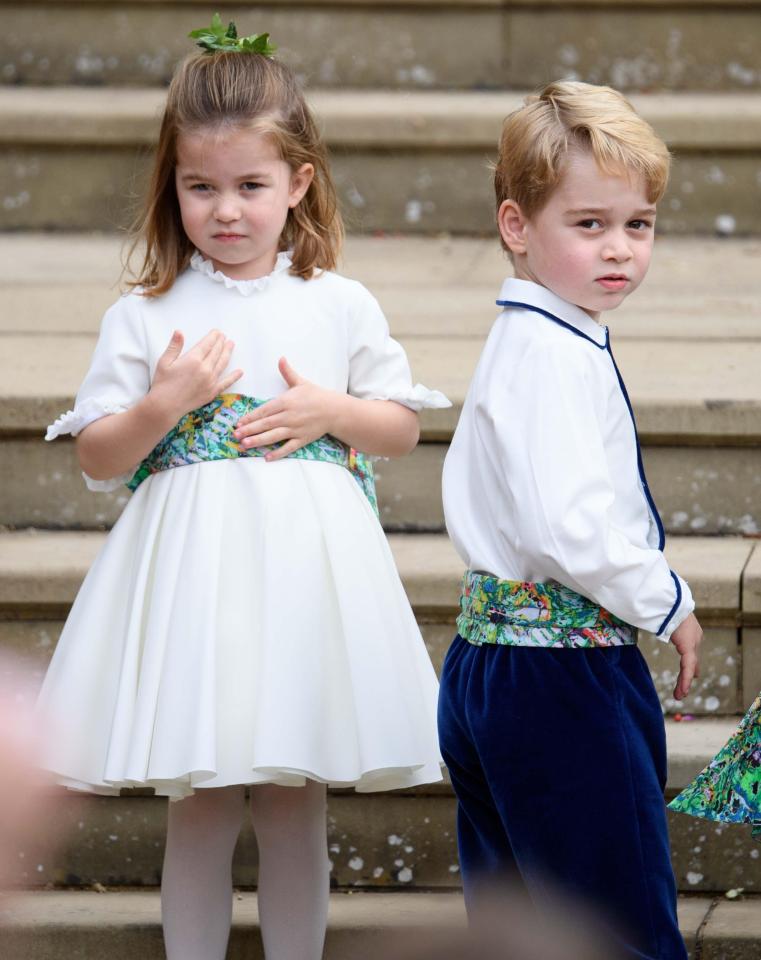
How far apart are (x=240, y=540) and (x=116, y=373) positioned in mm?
317

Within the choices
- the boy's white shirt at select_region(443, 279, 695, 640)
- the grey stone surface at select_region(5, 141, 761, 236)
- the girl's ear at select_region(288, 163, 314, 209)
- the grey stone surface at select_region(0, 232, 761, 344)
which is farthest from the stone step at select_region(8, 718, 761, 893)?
the grey stone surface at select_region(5, 141, 761, 236)

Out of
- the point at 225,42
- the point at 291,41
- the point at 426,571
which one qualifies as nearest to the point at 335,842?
the point at 426,571

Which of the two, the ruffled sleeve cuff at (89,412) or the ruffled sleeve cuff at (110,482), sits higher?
the ruffled sleeve cuff at (89,412)

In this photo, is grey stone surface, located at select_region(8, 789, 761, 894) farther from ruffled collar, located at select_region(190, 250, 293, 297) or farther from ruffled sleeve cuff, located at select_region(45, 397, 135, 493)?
ruffled collar, located at select_region(190, 250, 293, 297)

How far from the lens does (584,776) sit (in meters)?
1.96

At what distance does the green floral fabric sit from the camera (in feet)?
6.83

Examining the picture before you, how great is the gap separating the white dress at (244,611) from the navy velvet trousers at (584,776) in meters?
0.29

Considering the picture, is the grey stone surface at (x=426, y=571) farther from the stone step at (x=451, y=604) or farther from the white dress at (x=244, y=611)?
the white dress at (x=244, y=611)

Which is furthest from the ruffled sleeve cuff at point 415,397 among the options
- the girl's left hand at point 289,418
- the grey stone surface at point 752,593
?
the grey stone surface at point 752,593

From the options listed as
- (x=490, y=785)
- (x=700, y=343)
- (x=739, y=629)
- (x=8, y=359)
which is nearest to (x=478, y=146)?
(x=700, y=343)

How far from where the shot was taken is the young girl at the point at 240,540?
224 cm

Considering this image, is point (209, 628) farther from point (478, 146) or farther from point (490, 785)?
point (478, 146)

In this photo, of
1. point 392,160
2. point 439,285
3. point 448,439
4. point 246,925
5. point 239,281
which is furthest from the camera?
point 392,160

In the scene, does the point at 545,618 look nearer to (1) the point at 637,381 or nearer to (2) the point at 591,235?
(2) the point at 591,235
